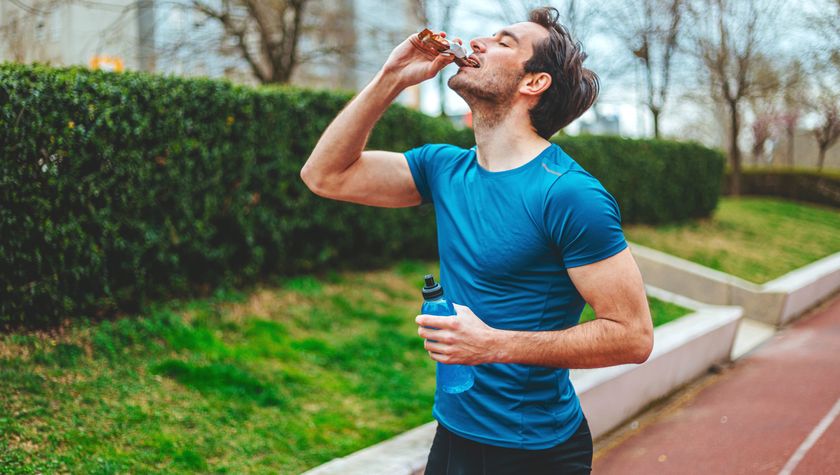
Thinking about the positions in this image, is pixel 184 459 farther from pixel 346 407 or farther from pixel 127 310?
pixel 127 310

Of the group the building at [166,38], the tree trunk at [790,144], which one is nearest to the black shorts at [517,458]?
the building at [166,38]

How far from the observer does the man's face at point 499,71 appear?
89.9 inches

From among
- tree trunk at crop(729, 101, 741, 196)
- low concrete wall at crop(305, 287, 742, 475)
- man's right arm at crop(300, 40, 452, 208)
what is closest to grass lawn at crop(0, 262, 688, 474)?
low concrete wall at crop(305, 287, 742, 475)

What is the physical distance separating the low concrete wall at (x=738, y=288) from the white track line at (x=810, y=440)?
12.1ft

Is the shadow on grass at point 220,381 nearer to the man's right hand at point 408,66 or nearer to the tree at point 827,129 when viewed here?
the man's right hand at point 408,66

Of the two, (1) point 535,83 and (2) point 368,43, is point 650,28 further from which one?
(1) point 535,83

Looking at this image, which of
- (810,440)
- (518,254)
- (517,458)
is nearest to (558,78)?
(518,254)

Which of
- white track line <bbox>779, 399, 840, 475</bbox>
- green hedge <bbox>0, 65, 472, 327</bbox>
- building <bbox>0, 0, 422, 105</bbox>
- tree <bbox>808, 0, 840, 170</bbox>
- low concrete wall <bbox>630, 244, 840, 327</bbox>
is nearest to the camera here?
green hedge <bbox>0, 65, 472, 327</bbox>

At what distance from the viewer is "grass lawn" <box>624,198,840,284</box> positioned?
41.1ft

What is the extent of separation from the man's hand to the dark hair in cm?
79

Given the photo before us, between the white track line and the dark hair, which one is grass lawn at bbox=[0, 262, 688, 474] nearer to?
the white track line

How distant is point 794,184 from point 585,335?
2663 centimetres

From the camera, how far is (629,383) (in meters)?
5.81

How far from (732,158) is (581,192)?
25.9 meters
